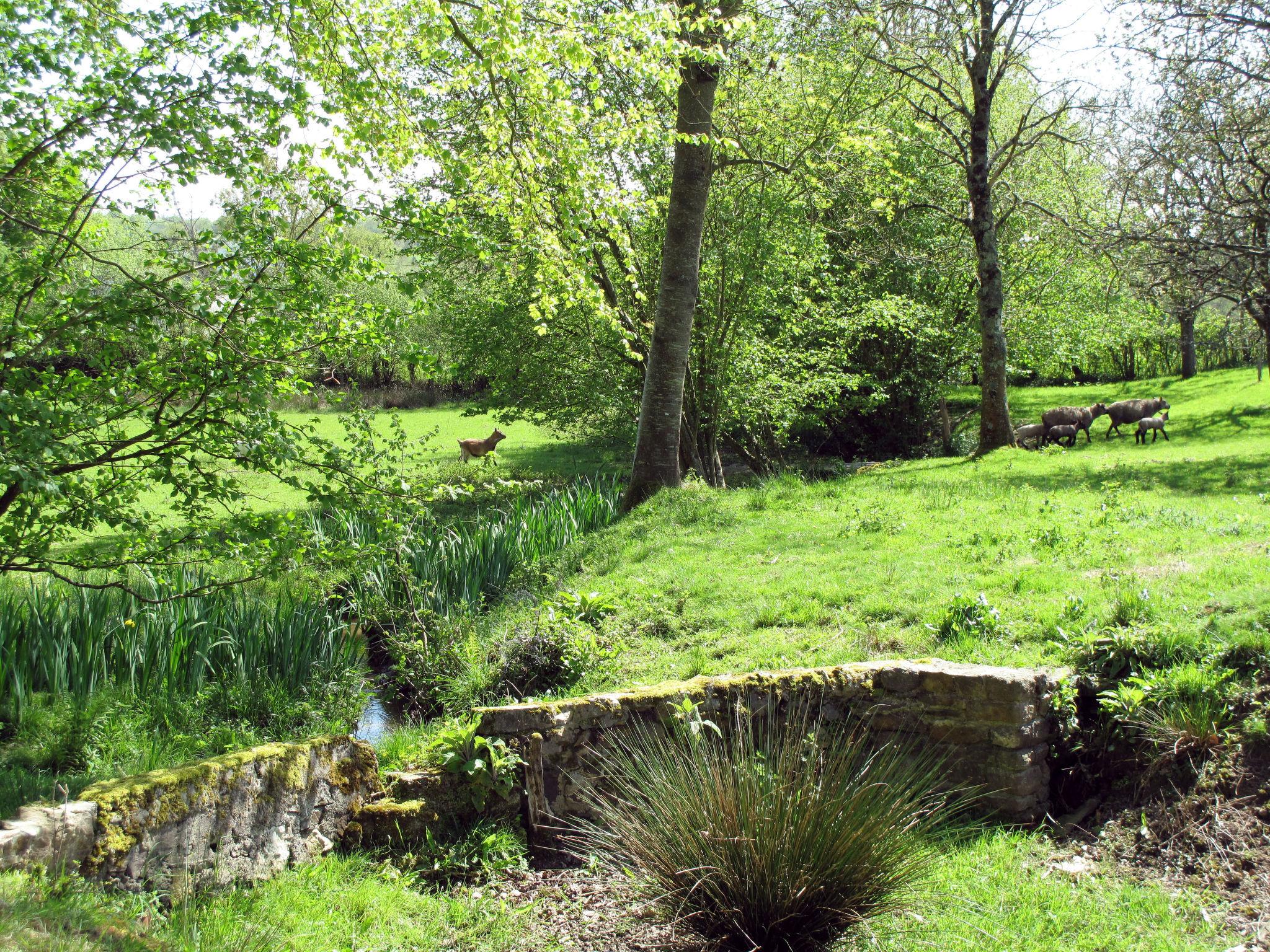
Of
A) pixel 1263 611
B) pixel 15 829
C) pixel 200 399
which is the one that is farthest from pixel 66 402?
pixel 1263 611

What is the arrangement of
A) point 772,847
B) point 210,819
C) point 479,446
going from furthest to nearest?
1. point 479,446
2. point 210,819
3. point 772,847

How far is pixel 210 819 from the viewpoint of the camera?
13.4ft

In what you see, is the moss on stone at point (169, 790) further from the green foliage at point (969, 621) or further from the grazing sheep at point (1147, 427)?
the grazing sheep at point (1147, 427)

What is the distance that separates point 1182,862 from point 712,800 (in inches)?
86.6

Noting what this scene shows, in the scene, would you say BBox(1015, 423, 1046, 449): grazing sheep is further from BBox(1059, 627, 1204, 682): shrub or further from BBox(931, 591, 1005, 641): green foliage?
BBox(1059, 627, 1204, 682): shrub

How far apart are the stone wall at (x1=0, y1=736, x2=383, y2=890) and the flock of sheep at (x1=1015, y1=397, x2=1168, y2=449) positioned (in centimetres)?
1485

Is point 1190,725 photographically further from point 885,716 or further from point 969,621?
point 969,621

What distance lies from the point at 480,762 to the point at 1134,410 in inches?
647

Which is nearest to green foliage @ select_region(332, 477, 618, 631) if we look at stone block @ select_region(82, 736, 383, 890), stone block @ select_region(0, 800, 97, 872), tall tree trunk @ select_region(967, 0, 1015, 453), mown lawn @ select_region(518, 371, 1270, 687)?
mown lawn @ select_region(518, 371, 1270, 687)

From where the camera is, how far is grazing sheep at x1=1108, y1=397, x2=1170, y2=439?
17297 millimetres

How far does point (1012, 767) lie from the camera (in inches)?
192

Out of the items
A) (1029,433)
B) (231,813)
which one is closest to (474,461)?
(1029,433)

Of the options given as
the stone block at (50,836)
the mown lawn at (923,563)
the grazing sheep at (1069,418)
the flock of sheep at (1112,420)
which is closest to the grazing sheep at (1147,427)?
the flock of sheep at (1112,420)

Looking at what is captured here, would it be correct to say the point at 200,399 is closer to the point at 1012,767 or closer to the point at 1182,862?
the point at 1012,767
